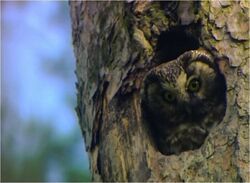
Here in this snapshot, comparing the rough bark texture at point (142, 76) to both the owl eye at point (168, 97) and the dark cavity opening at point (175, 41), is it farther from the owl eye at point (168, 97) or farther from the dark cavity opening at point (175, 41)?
the owl eye at point (168, 97)

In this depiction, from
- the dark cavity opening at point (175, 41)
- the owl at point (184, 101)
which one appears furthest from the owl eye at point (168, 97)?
the dark cavity opening at point (175, 41)

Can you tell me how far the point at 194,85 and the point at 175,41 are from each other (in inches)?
6.1

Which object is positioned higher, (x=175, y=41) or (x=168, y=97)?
(x=175, y=41)

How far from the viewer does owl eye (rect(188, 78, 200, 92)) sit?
1.93 m

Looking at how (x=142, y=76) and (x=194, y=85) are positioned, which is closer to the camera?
(x=142, y=76)

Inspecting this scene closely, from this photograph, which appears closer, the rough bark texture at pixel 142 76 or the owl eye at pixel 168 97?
the rough bark texture at pixel 142 76

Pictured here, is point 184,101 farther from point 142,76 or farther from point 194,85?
point 142,76

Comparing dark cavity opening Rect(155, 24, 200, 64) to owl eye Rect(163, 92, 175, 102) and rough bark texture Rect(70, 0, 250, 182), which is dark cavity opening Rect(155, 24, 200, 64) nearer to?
rough bark texture Rect(70, 0, 250, 182)

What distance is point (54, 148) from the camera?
4281 mm

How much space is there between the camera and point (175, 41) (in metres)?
1.91

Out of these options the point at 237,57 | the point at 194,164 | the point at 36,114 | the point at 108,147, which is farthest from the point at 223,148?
the point at 36,114

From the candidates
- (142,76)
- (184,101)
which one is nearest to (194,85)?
(184,101)

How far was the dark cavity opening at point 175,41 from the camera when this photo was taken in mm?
1798

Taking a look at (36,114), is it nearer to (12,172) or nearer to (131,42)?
(12,172)
